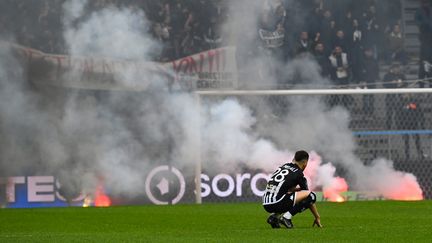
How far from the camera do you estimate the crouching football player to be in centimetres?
1262

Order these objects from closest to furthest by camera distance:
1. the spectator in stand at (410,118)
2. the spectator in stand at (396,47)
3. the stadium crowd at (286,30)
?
the spectator in stand at (410,118)
the stadium crowd at (286,30)
the spectator in stand at (396,47)

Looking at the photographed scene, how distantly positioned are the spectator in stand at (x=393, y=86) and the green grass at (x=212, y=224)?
2.85 metres

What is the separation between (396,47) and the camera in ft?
75.5

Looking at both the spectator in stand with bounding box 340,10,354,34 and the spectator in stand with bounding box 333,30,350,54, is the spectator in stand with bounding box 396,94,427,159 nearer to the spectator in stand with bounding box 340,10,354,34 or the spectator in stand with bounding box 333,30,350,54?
the spectator in stand with bounding box 333,30,350,54

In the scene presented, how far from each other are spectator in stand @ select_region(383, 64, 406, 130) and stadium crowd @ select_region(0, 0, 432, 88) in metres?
0.26

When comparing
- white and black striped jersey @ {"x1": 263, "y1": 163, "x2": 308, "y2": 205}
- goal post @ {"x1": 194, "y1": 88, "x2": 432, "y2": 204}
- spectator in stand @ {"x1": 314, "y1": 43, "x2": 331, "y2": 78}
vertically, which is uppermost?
spectator in stand @ {"x1": 314, "y1": 43, "x2": 331, "y2": 78}

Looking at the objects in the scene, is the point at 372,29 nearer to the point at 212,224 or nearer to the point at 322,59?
the point at 322,59

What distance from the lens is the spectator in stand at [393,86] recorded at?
20406mm

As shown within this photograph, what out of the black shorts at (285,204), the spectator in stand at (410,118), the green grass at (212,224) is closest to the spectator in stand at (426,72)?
the spectator in stand at (410,118)

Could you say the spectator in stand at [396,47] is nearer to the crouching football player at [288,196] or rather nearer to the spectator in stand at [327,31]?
the spectator in stand at [327,31]

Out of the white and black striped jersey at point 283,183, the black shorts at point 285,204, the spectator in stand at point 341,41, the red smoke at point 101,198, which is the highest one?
the spectator in stand at point 341,41

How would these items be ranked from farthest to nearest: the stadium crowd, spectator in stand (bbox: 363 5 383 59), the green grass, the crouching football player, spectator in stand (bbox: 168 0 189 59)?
spectator in stand (bbox: 363 5 383 59), spectator in stand (bbox: 168 0 189 59), the stadium crowd, the crouching football player, the green grass

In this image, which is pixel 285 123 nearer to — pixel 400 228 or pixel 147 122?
pixel 147 122

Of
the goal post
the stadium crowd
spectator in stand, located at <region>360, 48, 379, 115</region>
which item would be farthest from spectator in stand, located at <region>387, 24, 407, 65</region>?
the goal post
